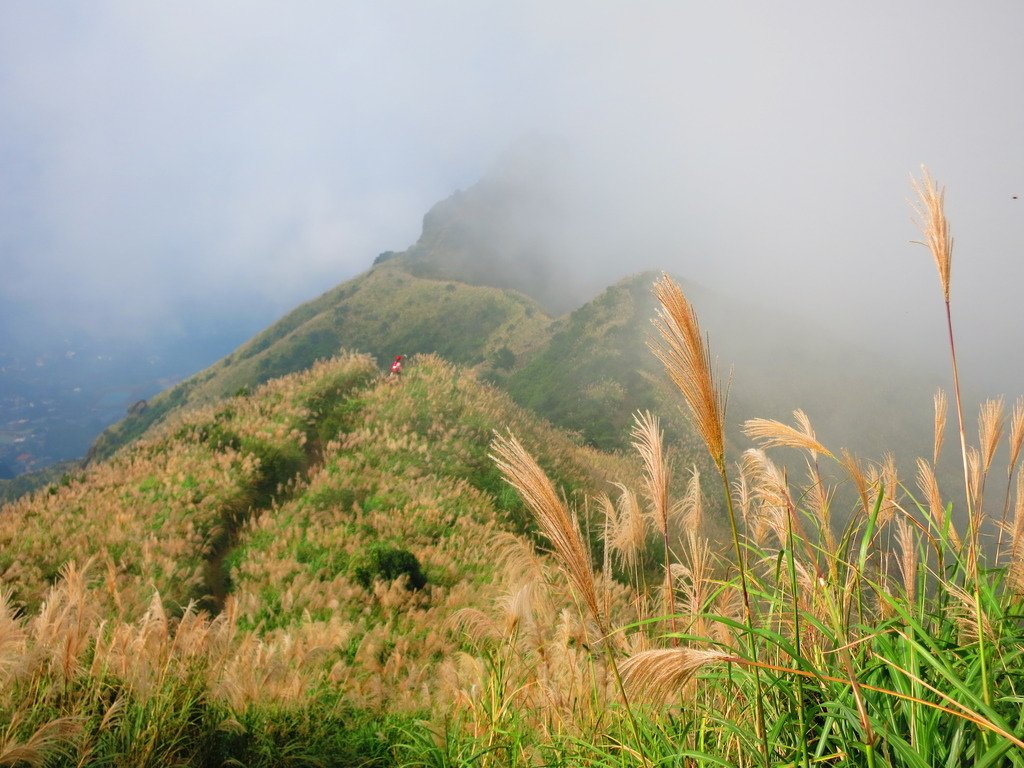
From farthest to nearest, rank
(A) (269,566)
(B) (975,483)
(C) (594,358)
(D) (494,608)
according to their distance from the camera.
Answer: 1. (C) (594,358)
2. (A) (269,566)
3. (D) (494,608)
4. (B) (975,483)

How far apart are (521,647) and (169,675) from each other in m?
2.70

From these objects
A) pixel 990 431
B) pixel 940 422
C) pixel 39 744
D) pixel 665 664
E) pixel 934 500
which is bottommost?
pixel 934 500

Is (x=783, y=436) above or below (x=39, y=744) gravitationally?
below

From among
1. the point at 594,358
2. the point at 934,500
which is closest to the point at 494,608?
the point at 934,500

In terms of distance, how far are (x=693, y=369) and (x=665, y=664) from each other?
0.91m

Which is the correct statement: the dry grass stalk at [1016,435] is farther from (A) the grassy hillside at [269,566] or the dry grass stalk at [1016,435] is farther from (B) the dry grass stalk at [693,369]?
(A) the grassy hillside at [269,566]

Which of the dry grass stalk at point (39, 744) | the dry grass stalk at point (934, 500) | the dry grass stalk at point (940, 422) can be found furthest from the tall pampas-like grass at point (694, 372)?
the dry grass stalk at point (39, 744)

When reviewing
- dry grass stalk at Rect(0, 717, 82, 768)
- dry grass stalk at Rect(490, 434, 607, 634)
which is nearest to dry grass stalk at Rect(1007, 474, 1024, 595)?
dry grass stalk at Rect(490, 434, 607, 634)

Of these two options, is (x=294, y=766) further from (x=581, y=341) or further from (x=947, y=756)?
(x=581, y=341)

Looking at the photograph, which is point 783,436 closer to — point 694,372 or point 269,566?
point 694,372

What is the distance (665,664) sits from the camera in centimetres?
160

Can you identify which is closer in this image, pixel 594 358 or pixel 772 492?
pixel 772 492

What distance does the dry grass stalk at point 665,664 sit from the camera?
1470 millimetres

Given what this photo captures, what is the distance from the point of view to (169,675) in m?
3.46
